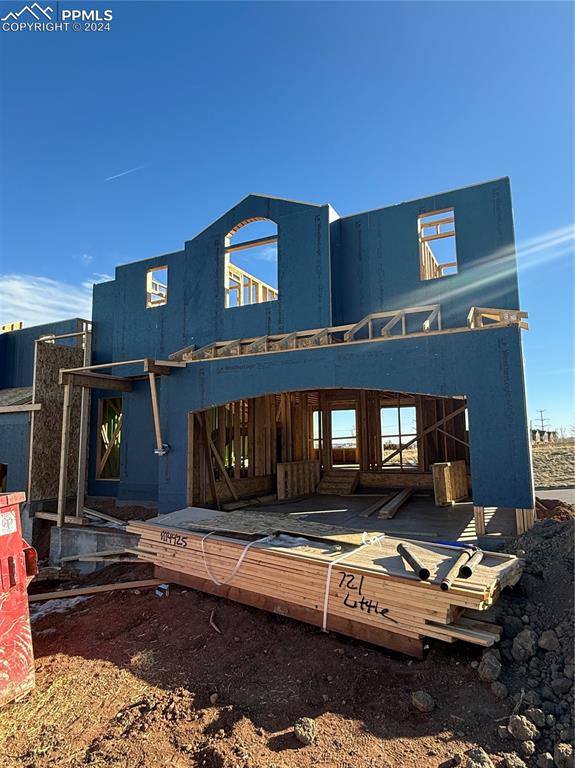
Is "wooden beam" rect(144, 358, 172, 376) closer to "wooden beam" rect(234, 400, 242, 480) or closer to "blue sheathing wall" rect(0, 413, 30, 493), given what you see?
"wooden beam" rect(234, 400, 242, 480)

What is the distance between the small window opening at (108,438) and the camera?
632 inches

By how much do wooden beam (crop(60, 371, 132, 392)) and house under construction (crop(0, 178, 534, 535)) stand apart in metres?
0.06

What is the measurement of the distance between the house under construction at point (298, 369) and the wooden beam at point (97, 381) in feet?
0.20

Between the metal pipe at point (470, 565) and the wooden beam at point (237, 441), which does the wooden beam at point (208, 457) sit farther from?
the metal pipe at point (470, 565)

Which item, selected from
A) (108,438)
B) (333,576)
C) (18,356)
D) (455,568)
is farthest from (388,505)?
(18,356)

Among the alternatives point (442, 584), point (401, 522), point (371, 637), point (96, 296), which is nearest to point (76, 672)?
point (371, 637)

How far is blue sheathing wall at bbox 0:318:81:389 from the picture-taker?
20.3 meters

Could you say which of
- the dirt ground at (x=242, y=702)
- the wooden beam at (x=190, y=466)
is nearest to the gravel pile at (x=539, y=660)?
the dirt ground at (x=242, y=702)

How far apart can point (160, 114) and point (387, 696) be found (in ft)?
38.8

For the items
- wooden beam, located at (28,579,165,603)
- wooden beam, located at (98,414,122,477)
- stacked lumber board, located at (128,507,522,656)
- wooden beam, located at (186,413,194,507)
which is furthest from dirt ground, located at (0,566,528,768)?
wooden beam, located at (98,414,122,477)

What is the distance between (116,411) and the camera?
17094 mm

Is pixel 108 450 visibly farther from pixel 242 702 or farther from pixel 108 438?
pixel 242 702

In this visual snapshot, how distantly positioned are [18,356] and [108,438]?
7.64 m

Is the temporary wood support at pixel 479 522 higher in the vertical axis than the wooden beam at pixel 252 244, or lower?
lower
